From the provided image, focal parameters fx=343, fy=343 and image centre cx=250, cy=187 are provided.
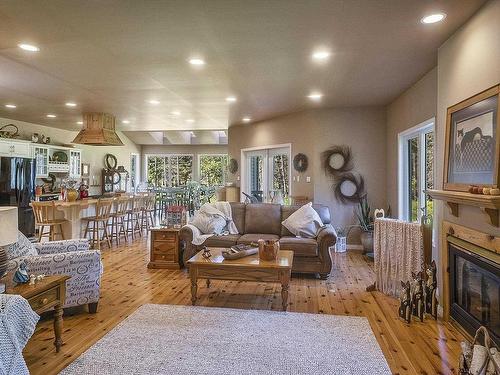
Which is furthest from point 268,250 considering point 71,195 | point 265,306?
point 71,195

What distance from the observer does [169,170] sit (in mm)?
13422

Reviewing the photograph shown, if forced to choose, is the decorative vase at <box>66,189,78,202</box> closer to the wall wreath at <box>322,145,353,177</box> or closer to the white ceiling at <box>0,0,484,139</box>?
the white ceiling at <box>0,0,484,139</box>

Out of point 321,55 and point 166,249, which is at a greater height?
point 321,55

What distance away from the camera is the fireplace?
246 centimetres

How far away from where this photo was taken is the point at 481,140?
256 centimetres

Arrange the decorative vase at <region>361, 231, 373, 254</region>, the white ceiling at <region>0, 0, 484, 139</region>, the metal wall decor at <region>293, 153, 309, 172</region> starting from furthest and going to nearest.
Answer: the metal wall decor at <region>293, 153, 309, 172</region>, the decorative vase at <region>361, 231, 373, 254</region>, the white ceiling at <region>0, 0, 484, 139</region>

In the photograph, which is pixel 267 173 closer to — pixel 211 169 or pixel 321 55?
pixel 321 55

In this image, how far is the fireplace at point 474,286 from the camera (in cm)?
246

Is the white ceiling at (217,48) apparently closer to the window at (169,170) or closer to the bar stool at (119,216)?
the bar stool at (119,216)

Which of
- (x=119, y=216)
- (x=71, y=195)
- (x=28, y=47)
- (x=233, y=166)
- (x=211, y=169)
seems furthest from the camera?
(x=211, y=169)

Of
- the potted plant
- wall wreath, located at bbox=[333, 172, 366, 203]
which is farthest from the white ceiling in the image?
the potted plant

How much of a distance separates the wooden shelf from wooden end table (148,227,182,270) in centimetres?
346

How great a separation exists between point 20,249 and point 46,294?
0.97m

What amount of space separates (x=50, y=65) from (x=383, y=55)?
3.72m
